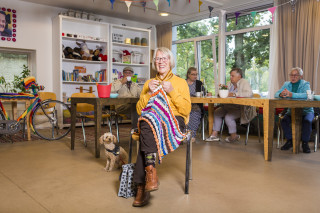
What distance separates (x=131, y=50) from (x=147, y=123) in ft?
17.8

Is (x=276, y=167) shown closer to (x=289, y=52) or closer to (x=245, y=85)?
(x=245, y=85)

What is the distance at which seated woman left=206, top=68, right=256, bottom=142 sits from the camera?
3.83 meters

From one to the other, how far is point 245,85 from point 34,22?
4239mm

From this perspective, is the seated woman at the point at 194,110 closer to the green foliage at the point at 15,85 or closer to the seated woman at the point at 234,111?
the seated woman at the point at 234,111

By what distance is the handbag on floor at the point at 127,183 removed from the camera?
72.6 inches

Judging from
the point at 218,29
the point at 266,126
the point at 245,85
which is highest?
the point at 218,29

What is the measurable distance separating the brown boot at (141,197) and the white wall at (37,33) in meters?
4.62

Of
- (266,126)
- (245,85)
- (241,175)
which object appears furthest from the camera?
(245,85)

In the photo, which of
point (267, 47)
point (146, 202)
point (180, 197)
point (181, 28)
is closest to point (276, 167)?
point (180, 197)

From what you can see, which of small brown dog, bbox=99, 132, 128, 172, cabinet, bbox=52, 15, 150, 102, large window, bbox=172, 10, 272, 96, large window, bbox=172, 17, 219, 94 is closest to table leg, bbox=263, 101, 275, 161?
small brown dog, bbox=99, 132, 128, 172

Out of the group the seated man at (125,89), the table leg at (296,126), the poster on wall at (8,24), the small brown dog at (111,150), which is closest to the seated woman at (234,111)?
the table leg at (296,126)

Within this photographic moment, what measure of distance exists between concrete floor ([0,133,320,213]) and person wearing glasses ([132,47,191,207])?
138 millimetres

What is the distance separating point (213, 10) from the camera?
5.98m

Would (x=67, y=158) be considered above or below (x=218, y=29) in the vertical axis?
below
